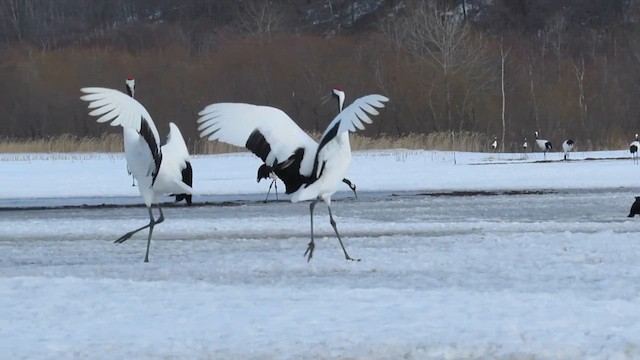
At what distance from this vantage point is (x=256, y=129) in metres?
10.8

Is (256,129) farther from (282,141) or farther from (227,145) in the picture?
(227,145)

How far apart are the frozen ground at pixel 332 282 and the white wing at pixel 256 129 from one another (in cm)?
102

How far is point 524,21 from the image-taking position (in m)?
73.6

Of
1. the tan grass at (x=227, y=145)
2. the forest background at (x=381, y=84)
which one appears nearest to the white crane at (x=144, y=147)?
the tan grass at (x=227, y=145)

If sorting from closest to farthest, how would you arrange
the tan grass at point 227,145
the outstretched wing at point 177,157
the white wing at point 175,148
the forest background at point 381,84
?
the outstretched wing at point 177,157 < the white wing at point 175,148 < the tan grass at point 227,145 < the forest background at point 381,84

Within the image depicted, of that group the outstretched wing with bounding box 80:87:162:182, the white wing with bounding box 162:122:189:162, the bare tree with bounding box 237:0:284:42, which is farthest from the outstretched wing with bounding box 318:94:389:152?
the bare tree with bounding box 237:0:284:42

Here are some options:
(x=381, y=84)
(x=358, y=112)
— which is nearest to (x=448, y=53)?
A: (x=381, y=84)

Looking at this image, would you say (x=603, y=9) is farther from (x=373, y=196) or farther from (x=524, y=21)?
(x=373, y=196)

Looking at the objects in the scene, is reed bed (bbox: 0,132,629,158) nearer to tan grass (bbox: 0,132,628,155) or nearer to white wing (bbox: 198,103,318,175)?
tan grass (bbox: 0,132,628,155)

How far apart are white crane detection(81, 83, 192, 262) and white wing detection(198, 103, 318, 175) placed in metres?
0.56

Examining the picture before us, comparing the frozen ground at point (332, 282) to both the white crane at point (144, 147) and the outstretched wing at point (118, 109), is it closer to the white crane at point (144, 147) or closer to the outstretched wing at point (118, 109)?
the white crane at point (144, 147)

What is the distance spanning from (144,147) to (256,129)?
1.31 metres

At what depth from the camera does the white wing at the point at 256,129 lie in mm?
10805

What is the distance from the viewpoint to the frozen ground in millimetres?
6754
